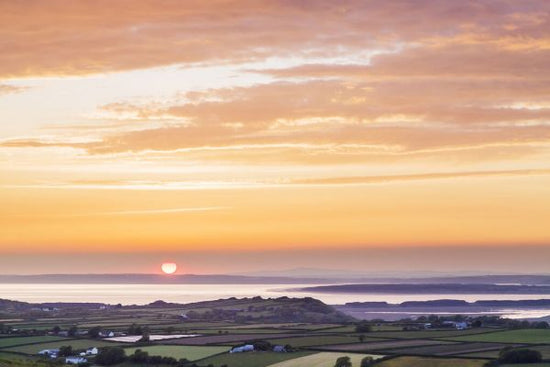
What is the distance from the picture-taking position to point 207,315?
152 m

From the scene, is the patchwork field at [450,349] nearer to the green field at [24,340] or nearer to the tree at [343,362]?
the tree at [343,362]

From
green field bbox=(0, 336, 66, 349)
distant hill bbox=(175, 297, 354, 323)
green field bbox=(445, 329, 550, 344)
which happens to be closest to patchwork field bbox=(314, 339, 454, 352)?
green field bbox=(445, 329, 550, 344)

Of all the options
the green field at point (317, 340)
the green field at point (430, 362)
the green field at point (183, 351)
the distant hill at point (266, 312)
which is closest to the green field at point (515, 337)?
the green field at point (317, 340)

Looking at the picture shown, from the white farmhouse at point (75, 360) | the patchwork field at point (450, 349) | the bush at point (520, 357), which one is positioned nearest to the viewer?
the bush at point (520, 357)

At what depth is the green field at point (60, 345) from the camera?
304ft

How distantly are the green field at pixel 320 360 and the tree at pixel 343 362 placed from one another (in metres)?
0.54

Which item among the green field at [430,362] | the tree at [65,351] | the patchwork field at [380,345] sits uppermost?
the tree at [65,351]

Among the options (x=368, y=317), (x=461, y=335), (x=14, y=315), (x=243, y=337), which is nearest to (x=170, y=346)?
(x=243, y=337)

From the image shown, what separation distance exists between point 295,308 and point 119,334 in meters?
46.7

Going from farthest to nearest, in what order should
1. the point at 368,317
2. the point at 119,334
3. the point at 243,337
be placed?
the point at 368,317, the point at 119,334, the point at 243,337

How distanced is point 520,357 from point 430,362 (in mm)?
6559

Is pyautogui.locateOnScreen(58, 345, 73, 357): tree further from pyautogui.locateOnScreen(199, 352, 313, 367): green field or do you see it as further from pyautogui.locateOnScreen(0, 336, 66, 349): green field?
pyautogui.locateOnScreen(199, 352, 313, 367): green field

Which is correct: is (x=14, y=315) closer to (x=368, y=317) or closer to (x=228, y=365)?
(x=368, y=317)

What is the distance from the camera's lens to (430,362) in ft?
233
